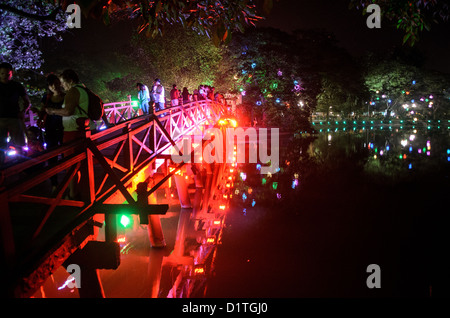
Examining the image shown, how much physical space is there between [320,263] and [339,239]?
1.63 meters

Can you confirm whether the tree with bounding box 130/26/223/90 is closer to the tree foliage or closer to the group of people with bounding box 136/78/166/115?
the group of people with bounding box 136/78/166/115

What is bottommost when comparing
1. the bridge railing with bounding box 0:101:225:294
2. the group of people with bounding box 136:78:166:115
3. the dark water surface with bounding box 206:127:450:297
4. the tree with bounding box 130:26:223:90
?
the dark water surface with bounding box 206:127:450:297

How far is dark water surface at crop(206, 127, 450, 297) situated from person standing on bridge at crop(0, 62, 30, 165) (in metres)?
4.20

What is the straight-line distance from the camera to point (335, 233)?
893 centimetres

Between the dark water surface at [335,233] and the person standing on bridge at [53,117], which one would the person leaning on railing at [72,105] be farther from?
the dark water surface at [335,233]

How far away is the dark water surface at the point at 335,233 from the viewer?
6.30 meters

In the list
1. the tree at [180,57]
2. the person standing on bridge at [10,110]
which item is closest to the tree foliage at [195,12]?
the person standing on bridge at [10,110]

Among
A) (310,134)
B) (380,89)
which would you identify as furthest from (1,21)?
(380,89)

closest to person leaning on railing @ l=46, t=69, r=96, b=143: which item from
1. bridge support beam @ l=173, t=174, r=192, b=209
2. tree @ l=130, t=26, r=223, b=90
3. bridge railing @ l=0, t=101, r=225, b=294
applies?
bridge railing @ l=0, t=101, r=225, b=294

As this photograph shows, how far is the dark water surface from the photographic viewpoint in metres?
6.30

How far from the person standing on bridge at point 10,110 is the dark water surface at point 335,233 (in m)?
4.20

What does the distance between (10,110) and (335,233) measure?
7603mm

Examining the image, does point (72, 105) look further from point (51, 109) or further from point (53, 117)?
point (53, 117)

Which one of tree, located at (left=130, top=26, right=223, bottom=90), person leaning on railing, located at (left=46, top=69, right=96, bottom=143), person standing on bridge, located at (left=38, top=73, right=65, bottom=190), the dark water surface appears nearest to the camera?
person leaning on railing, located at (left=46, top=69, right=96, bottom=143)
